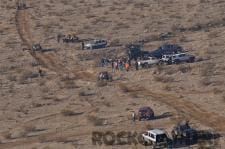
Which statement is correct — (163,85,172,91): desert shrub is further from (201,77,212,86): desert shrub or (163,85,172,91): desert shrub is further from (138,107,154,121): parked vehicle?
(138,107,154,121): parked vehicle

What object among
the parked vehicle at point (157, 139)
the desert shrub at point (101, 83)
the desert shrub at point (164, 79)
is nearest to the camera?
the parked vehicle at point (157, 139)

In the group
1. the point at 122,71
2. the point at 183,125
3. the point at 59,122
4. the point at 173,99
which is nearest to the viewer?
the point at 183,125

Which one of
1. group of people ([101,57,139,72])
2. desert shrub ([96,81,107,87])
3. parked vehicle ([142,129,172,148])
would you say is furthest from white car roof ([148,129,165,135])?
group of people ([101,57,139,72])

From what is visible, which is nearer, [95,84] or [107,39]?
[95,84]

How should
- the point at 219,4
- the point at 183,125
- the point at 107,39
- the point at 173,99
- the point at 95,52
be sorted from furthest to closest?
1. the point at 219,4
2. the point at 107,39
3. the point at 95,52
4. the point at 173,99
5. the point at 183,125

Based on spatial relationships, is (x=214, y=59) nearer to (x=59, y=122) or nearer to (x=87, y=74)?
(x=87, y=74)

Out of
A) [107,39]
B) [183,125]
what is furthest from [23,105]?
[107,39]

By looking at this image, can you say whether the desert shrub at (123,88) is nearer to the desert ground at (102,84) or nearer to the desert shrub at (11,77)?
the desert ground at (102,84)

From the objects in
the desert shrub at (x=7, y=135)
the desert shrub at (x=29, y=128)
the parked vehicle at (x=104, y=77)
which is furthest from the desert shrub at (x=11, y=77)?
the desert shrub at (x=7, y=135)
